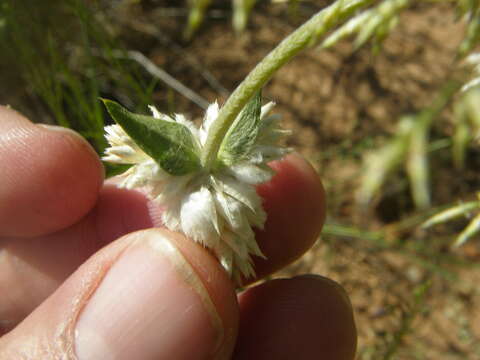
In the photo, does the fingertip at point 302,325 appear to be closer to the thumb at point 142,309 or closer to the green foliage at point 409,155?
the thumb at point 142,309

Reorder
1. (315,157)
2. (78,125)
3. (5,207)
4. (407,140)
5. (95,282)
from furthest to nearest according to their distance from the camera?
1. (315,157)
2. (78,125)
3. (5,207)
4. (95,282)
5. (407,140)

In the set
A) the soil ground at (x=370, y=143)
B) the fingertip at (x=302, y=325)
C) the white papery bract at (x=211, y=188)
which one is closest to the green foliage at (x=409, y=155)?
the white papery bract at (x=211, y=188)

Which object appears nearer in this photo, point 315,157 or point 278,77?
point 315,157

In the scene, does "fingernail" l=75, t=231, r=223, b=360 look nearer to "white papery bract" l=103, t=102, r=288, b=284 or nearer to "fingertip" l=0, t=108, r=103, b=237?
"white papery bract" l=103, t=102, r=288, b=284

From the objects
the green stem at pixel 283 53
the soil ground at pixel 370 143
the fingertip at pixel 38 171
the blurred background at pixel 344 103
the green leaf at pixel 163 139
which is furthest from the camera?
the soil ground at pixel 370 143

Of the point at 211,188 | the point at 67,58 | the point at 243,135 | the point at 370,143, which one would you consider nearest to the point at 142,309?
the point at 211,188

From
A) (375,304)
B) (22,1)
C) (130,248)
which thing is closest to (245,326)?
(130,248)

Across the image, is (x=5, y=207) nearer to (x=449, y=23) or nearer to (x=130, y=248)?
(x=130, y=248)
